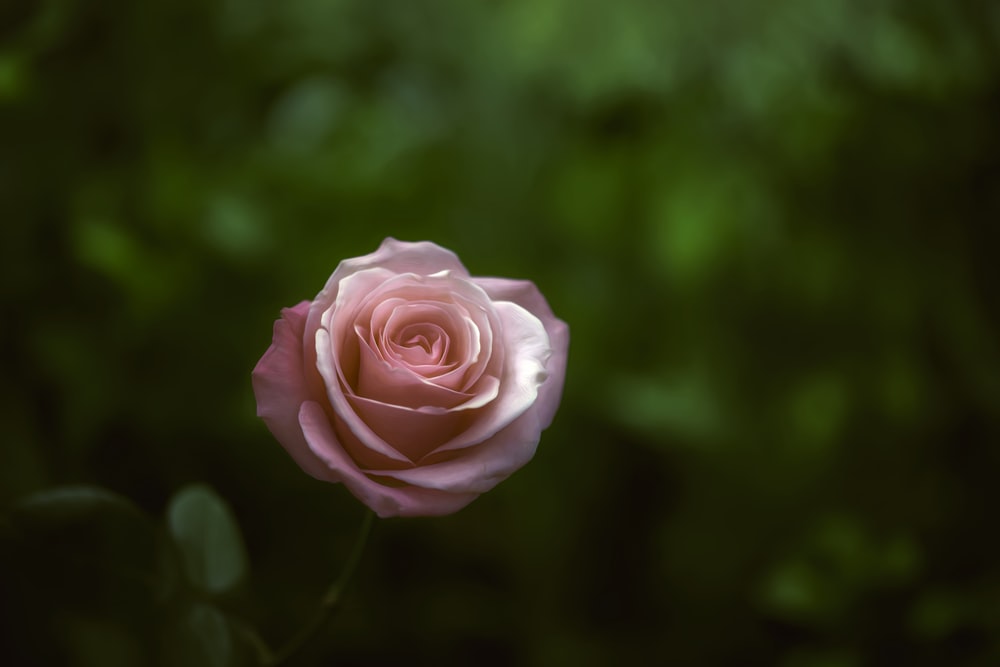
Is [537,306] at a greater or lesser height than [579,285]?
greater

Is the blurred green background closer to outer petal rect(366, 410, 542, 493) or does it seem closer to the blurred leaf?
the blurred leaf

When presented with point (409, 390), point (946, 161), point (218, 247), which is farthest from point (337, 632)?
point (946, 161)

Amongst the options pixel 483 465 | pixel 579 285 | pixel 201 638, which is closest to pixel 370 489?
pixel 483 465

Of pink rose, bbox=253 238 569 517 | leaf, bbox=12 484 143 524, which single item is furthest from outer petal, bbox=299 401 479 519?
leaf, bbox=12 484 143 524

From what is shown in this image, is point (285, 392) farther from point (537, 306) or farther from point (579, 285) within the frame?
point (579, 285)

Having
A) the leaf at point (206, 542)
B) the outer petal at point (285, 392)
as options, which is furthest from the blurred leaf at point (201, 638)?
the outer petal at point (285, 392)

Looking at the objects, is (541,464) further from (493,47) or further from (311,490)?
(493,47)
